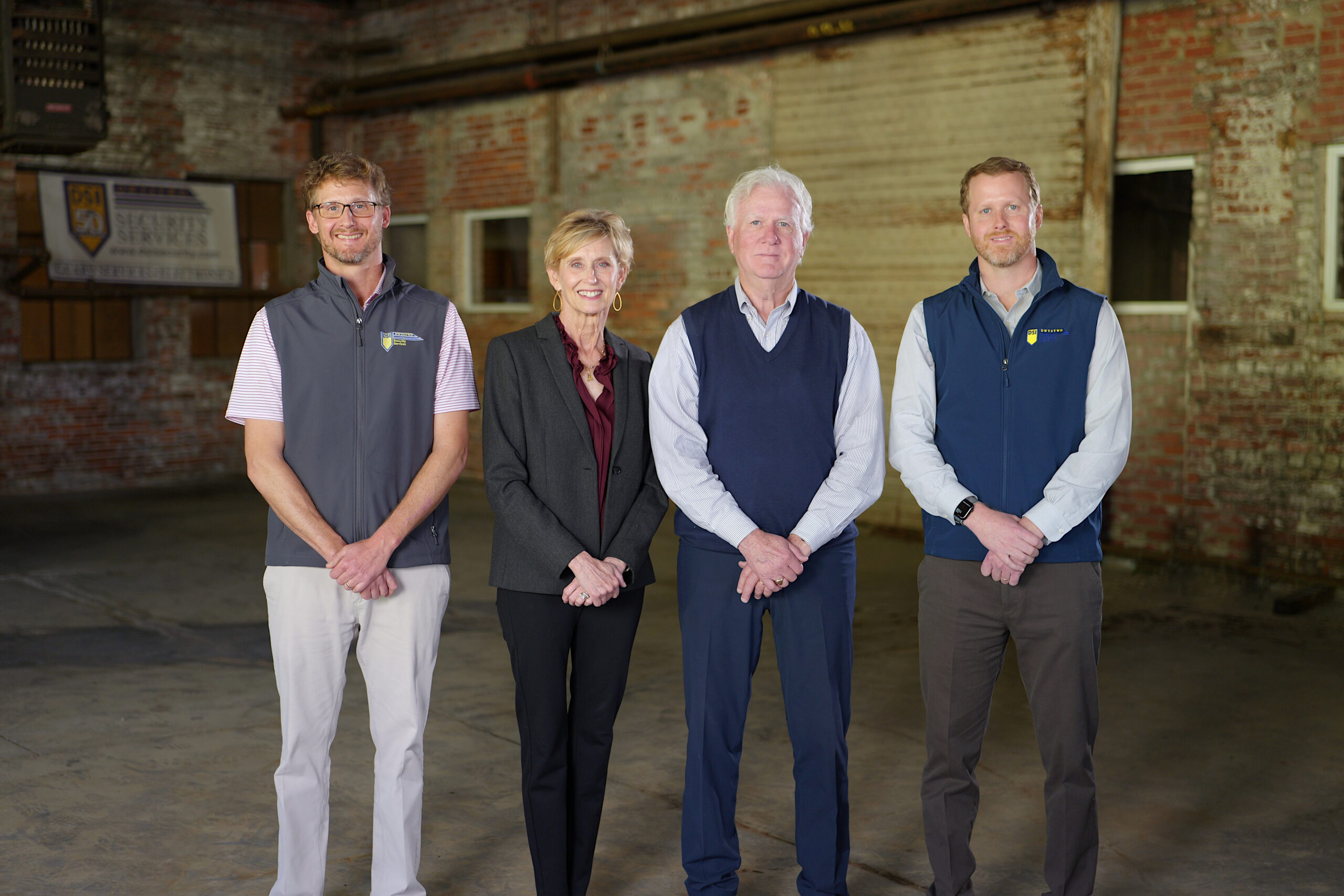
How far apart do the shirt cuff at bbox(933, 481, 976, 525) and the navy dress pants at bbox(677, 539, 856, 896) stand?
0.77 feet

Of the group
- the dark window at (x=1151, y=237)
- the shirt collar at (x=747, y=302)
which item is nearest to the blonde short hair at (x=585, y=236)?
the shirt collar at (x=747, y=302)

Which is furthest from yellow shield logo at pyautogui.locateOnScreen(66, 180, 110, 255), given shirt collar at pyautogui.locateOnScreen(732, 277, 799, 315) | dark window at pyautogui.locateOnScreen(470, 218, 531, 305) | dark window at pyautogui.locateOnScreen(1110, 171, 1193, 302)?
shirt collar at pyautogui.locateOnScreen(732, 277, 799, 315)

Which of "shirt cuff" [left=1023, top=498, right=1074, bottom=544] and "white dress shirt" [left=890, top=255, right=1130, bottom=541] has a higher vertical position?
"white dress shirt" [left=890, top=255, right=1130, bottom=541]

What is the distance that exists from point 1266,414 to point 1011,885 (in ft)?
14.8

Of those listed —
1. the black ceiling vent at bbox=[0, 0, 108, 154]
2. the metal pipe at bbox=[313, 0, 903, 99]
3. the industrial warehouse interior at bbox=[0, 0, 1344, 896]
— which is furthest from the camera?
the metal pipe at bbox=[313, 0, 903, 99]

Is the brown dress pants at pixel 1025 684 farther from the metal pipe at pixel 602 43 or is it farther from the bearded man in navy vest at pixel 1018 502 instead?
the metal pipe at pixel 602 43

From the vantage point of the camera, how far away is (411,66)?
1149 cm

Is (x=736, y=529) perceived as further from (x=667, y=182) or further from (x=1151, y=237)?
(x=667, y=182)

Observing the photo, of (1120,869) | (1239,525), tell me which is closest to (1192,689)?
(1120,869)

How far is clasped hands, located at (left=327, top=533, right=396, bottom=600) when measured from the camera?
2660mm

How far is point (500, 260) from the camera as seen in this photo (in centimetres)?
1118

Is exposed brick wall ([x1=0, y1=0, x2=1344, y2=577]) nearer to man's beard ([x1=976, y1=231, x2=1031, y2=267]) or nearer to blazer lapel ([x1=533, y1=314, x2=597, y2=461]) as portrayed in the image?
man's beard ([x1=976, y1=231, x2=1031, y2=267])

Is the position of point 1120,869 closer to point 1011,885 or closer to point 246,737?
point 1011,885

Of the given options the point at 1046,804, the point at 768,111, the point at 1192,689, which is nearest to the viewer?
the point at 1046,804
